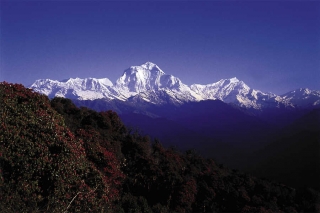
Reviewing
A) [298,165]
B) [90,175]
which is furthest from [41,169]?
[298,165]

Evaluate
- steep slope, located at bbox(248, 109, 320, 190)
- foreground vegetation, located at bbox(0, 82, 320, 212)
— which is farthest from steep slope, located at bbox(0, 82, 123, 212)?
steep slope, located at bbox(248, 109, 320, 190)

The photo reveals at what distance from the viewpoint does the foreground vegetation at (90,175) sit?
10516mm

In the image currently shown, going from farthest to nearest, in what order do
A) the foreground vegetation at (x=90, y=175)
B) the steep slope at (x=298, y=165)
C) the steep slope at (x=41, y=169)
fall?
the steep slope at (x=298, y=165) → the foreground vegetation at (x=90, y=175) → the steep slope at (x=41, y=169)

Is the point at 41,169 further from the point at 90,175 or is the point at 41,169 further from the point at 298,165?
the point at 298,165

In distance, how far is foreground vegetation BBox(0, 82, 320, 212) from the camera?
414 inches

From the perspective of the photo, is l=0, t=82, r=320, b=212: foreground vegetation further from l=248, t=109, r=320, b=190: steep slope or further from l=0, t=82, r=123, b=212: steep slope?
l=248, t=109, r=320, b=190: steep slope

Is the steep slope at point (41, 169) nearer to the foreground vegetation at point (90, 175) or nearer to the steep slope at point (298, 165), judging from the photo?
the foreground vegetation at point (90, 175)

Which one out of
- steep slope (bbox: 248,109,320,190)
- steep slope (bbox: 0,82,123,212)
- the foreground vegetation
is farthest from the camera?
steep slope (bbox: 248,109,320,190)

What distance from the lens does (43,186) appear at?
11.1 meters

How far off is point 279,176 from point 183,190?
158 ft

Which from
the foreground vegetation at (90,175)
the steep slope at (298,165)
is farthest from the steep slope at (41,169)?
the steep slope at (298,165)

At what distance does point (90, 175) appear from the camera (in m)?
12.6

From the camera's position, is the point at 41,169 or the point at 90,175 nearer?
the point at 41,169

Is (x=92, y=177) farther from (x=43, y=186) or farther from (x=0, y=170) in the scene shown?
(x=0, y=170)
